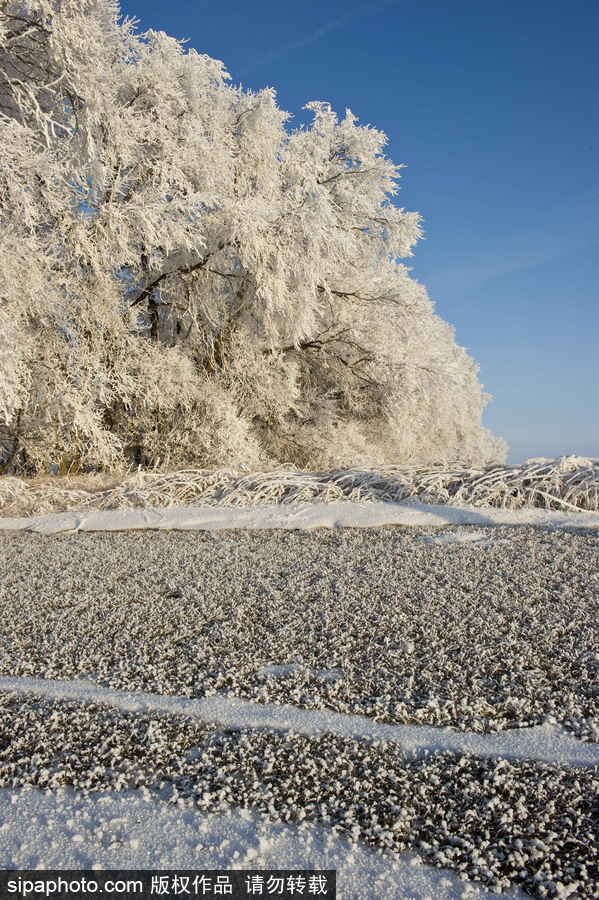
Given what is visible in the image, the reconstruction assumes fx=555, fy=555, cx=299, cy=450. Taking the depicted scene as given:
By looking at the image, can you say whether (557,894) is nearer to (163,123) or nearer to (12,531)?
(12,531)

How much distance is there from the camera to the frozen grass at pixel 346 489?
4855mm

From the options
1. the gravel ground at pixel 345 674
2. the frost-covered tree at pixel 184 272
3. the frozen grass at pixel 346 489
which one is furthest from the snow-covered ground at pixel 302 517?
the frost-covered tree at pixel 184 272

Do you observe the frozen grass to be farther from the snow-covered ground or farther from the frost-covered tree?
the frost-covered tree

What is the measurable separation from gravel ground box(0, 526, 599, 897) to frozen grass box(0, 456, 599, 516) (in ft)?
4.39

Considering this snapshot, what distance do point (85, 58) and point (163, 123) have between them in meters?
1.30

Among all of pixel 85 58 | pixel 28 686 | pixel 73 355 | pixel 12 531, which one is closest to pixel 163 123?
pixel 85 58

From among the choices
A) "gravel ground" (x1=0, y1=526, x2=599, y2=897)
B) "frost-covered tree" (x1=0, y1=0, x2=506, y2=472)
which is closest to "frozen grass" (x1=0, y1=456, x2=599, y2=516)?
"frost-covered tree" (x1=0, y1=0, x2=506, y2=472)

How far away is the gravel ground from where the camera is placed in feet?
3.88

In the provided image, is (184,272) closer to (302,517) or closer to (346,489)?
(346,489)

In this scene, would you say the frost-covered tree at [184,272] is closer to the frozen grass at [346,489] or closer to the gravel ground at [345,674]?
the frozen grass at [346,489]

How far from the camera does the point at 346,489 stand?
5.24 meters

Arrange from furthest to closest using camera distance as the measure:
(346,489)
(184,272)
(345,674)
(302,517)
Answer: (184,272)
(346,489)
(302,517)
(345,674)

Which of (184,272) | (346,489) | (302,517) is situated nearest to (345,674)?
(302,517)

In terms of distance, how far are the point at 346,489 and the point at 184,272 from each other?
16.1ft
